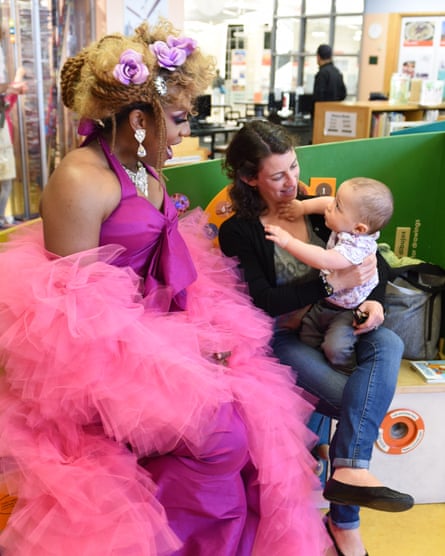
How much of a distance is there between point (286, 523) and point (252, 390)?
1.13 feet

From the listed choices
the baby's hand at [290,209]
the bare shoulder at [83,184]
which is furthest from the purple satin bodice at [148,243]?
the baby's hand at [290,209]

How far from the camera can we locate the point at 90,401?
1.38 m

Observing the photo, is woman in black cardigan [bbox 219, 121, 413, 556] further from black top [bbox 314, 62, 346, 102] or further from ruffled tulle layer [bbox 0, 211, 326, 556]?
black top [bbox 314, 62, 346, 102]

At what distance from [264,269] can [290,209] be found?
0.21m

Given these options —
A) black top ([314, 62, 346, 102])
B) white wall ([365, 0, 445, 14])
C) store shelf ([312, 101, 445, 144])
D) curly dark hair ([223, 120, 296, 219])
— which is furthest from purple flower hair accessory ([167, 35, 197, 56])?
white wall ([365, 0, 445, 14])

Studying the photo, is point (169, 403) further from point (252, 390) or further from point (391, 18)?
point (391, 18)

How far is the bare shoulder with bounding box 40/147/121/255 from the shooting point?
1413mm

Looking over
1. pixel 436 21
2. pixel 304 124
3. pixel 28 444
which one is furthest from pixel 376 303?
pixel 436 21

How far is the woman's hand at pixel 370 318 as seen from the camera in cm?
184

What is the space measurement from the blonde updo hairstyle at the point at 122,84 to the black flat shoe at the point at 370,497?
1006mm

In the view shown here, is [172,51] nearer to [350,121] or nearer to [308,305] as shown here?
[308,305]

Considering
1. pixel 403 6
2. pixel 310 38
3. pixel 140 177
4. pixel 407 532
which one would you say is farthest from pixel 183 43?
pixel 310 38

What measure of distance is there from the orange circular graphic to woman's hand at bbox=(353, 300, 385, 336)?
14.7 inches

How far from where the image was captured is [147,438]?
140 centimetres
